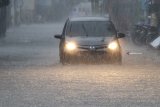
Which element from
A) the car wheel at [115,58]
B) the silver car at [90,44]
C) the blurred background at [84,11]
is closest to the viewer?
the silver car at [90,44]

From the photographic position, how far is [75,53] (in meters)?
23.6

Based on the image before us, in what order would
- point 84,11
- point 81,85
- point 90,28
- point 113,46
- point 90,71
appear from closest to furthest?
1. point 81,85
2. point 90,71
3. point 113,46
4. point 90,28
5. point 84,11

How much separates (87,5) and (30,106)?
307ft

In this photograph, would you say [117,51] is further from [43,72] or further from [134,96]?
[134,96]

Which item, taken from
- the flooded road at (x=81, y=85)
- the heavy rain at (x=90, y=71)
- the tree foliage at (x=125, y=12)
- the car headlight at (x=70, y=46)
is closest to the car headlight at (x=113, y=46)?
the heavy rain at (x=90, y=71)

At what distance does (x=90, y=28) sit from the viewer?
25.3 meters

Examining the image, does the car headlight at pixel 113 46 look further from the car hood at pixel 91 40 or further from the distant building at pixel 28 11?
the distant building at pixel 28 11

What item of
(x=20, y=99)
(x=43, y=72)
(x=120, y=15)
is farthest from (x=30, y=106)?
(x=120, y=15)

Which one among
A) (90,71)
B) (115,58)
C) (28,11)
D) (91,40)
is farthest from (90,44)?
(28,11)

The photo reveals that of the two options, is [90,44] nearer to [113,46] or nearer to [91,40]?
[91,40]

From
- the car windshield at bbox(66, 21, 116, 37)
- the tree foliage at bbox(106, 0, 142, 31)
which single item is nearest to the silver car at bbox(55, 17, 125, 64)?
the car windshield at bbox(66, 21, 116, 37)

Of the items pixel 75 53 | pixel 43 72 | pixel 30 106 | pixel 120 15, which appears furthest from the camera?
pixel 120 15

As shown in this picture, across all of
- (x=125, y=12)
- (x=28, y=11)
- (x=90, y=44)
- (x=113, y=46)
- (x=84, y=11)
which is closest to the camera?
(x=90, y=44)

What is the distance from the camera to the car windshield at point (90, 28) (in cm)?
2488
